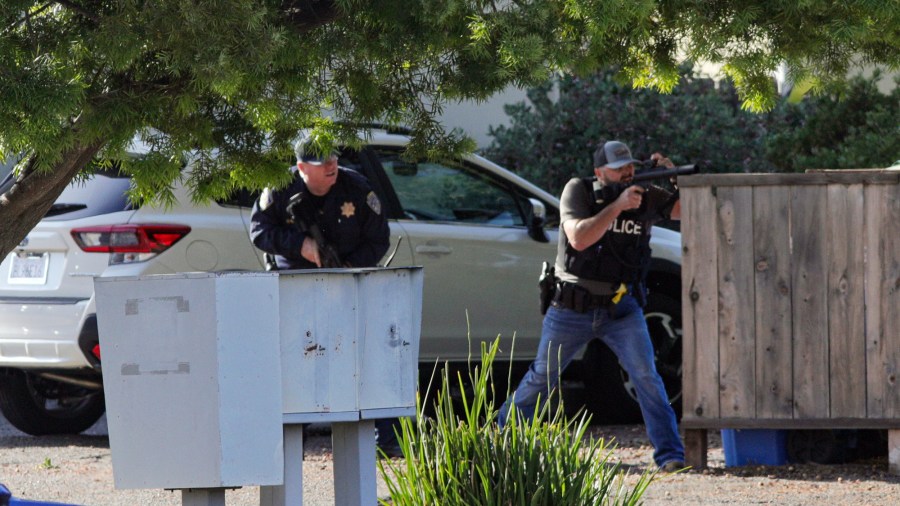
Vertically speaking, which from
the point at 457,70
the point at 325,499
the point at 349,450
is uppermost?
the point at 457,70

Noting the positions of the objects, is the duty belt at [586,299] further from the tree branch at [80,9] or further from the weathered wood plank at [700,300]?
the tree branch at [80,9]

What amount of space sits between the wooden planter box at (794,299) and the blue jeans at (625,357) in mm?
168

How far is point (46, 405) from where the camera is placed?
28.8ft

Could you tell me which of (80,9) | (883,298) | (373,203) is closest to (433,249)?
(373,203)

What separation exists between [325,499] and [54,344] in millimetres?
2198

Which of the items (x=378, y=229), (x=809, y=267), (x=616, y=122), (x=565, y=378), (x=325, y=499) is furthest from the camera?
(x=616, y=122)

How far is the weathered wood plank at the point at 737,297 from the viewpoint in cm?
682

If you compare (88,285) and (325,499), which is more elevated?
(88,285)

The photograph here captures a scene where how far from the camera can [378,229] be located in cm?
739

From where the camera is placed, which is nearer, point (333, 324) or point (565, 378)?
point (333, 324)

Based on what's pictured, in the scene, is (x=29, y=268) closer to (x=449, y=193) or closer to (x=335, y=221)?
(x=335, y=221)

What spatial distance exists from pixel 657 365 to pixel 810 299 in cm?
189

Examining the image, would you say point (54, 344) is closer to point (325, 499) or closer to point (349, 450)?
point (325, 499)

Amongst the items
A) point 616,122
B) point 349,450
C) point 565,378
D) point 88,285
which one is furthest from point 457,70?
point 616,122
